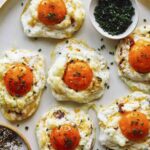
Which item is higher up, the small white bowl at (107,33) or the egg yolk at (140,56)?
the small white bowl at (107,33)

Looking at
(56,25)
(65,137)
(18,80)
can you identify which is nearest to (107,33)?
(56,25)

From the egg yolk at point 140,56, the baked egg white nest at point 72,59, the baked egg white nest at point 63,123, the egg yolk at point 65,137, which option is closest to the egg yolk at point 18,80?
the baked egg white nest at point 72,59

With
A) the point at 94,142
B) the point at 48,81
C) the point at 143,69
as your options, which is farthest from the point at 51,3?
the point at 94,142

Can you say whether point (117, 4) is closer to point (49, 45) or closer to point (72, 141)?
point (49, 45)

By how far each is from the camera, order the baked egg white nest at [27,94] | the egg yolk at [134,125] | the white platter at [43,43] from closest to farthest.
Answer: the egg yolk at [134,125], the baked egg white nest at [27,94], the white platter at [43,43]

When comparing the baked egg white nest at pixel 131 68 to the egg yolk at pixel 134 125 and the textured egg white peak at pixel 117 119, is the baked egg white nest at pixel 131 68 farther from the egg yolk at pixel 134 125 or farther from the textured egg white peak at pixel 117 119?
the egg yolk at pixel 134 125

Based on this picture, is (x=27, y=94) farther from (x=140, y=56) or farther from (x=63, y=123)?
(x=140, y=56)
